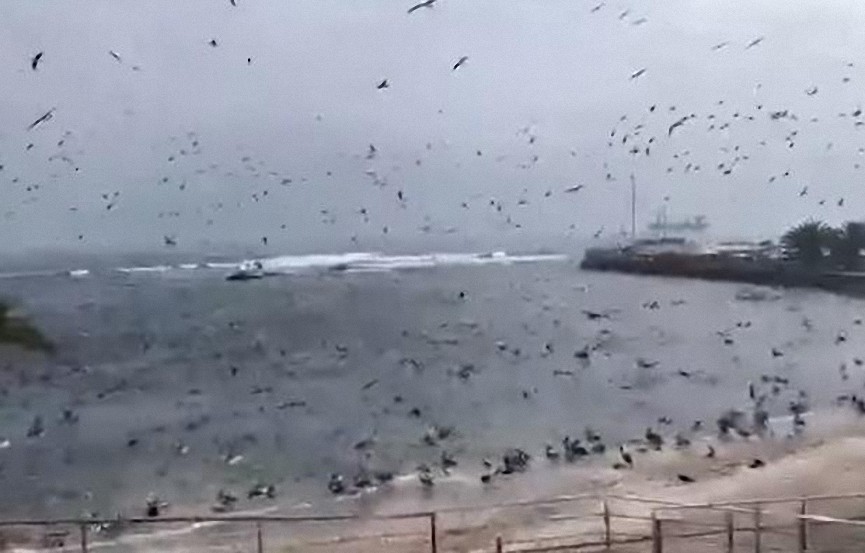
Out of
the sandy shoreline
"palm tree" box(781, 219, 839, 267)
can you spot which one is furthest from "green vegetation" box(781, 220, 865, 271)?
the sandy shoreline

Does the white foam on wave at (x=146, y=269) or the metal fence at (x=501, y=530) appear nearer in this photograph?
the metal fence at (x=501, y=530)

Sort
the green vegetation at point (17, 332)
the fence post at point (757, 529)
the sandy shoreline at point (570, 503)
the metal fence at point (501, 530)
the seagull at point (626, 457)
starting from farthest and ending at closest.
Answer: the seagull at point (626, 457) < the sandy shoreline at point (570, 503) < the metal fence at point (501, 530) < the green vegetation at point (17, 332) < the fence post at point (757, 529)

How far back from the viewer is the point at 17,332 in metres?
8.68

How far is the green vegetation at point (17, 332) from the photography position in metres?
8.51

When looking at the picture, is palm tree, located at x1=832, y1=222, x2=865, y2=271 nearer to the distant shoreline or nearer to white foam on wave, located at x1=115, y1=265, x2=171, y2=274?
the distant shoreline

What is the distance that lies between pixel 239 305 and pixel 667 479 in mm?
36937

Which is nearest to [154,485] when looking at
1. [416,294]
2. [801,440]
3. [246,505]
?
[246,505]

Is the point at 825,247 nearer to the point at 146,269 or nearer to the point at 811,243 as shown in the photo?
the point at 811,243

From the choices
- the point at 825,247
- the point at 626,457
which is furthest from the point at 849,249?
the point at 626,457

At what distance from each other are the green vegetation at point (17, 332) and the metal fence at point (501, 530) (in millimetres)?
2156

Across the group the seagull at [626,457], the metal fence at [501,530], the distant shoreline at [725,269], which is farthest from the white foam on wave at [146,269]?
the metal fence at [501,530]

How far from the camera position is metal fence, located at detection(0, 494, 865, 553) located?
922cm

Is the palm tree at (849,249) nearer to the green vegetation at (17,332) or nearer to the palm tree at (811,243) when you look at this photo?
the palm tree at (811,243)

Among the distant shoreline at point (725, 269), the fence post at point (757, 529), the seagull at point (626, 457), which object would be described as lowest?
the seagull at point (626, 457)
